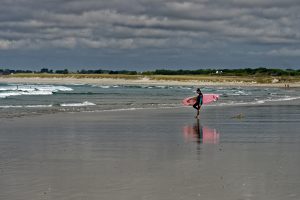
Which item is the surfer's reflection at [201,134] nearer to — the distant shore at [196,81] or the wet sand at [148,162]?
the wet sand at [148,162]

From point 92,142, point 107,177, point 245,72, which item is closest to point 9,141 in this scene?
point 92,142

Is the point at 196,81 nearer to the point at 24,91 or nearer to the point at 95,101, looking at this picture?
the point at 24,91

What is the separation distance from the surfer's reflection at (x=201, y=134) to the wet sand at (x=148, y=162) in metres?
0.03

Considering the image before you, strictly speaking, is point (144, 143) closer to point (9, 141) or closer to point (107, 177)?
point (9, 141)

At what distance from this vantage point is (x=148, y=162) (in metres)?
12.2

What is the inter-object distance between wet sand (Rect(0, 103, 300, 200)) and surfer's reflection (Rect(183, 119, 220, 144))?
0.10 ft

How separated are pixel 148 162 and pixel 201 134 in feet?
21.6

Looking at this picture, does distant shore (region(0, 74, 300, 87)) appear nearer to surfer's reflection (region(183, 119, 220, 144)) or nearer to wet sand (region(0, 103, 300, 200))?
surfer's reflection (region(183, 119, 220, 144))

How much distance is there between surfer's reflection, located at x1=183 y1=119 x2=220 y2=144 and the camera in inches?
653

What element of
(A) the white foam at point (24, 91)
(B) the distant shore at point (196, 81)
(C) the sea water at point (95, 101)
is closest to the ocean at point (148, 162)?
(C) the sea water at point (95, 101)

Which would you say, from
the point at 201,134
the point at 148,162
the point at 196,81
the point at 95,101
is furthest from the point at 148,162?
the point at 196,81

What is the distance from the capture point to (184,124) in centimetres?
2270

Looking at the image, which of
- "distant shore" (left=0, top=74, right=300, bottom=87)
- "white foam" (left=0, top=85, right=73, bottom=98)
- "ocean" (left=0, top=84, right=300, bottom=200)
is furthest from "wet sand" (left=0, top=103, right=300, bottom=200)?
"distant shore" (left=0, top=74, right=300, bottom=87)

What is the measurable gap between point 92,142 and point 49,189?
21.6 ft
